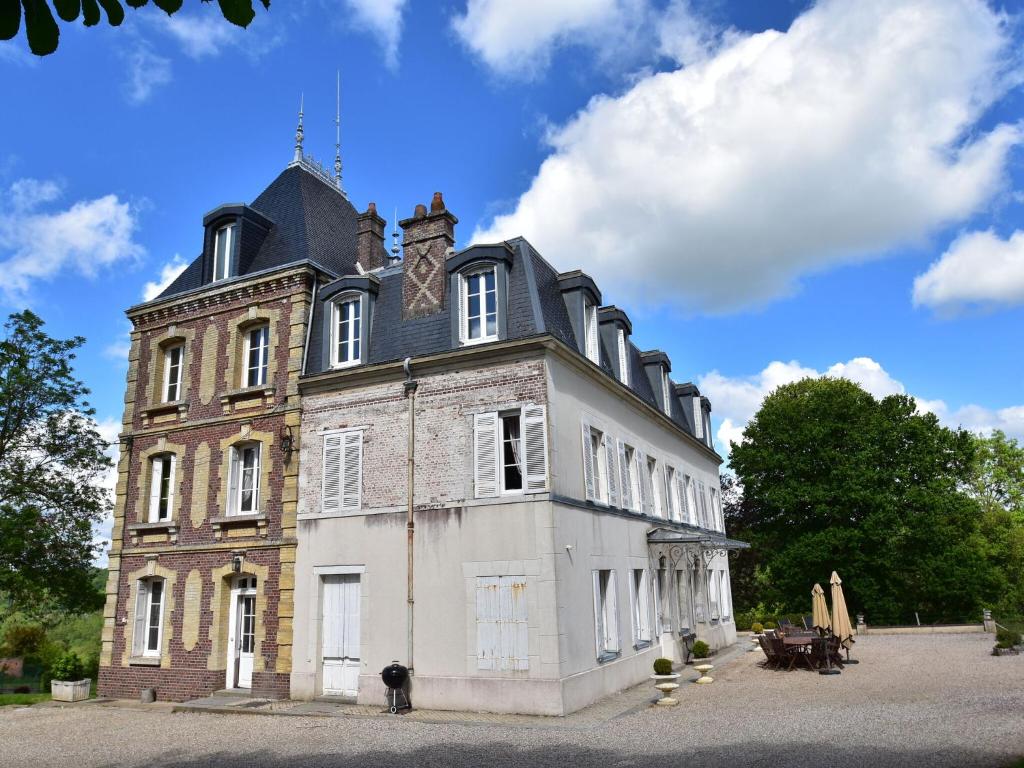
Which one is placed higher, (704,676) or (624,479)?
(624,479)

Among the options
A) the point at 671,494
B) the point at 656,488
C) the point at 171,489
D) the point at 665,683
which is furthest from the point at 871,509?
the point at 171,489

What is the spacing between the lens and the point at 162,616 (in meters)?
16.0

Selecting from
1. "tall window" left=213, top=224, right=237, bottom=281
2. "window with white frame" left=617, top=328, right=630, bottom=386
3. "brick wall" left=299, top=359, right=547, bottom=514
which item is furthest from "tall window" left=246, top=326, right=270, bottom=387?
"window with white frame" left=617, top=328, right=630, bottom=386

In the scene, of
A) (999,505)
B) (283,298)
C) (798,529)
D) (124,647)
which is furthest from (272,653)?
(999,505)

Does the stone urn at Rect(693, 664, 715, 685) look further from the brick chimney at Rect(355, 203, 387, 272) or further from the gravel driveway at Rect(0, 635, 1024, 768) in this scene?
the brick chimney at Rect(355, 203, 387, 272)

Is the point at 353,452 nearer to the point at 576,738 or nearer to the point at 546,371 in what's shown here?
the point at 546,371

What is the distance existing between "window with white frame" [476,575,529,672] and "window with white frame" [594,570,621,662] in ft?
6.25

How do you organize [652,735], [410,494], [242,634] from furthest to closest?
[242,634], [410,494], [652,735]

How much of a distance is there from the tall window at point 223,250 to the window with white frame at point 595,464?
941 centimetres

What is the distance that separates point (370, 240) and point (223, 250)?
3.51 metres

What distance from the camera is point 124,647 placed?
635 inches

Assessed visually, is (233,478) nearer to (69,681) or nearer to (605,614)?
(69,681)

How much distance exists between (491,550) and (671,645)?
7.01 metres

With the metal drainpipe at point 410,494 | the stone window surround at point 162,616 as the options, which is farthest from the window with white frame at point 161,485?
the metal drainpipe at point 410,494
